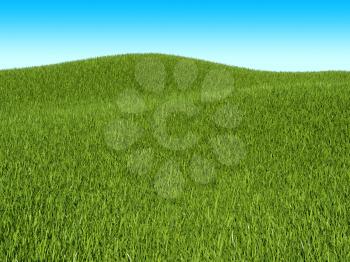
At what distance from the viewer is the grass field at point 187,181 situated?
4094 millimetres

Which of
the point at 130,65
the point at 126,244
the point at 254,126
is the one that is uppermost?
the point at 130,65

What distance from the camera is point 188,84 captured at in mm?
24453

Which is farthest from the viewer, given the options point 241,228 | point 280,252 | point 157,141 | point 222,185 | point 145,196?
point 157,141

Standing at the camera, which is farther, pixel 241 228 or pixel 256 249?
pixel 241 228

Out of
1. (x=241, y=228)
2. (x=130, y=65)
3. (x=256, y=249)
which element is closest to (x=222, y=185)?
(x=241, y=228)

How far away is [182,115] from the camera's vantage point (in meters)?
11.4

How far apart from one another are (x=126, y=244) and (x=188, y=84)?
20.8m

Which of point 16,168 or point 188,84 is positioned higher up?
point 188,84

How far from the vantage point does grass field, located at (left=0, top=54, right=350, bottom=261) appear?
409 cm

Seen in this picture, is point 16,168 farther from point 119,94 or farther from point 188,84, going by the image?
point 188,84

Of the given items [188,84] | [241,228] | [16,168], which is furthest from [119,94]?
[241,228]

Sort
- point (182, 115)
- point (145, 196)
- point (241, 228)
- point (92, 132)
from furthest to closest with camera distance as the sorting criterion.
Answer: point (182, 115) < point (92, 132) < point (145, 196) < point (241, 228)

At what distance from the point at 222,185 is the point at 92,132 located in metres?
4.44

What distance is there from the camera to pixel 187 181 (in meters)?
6.59
